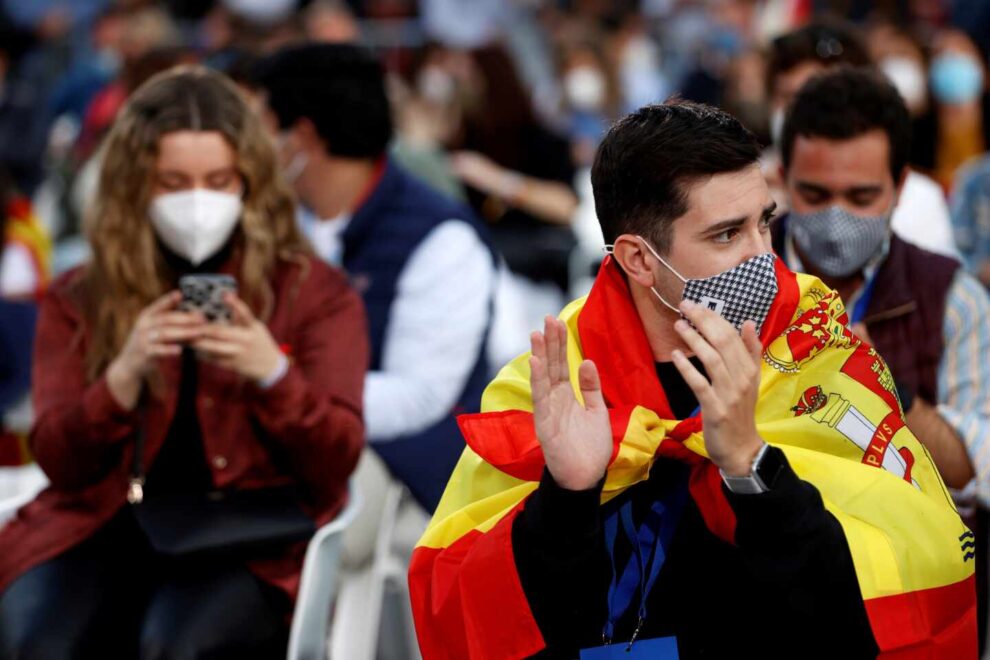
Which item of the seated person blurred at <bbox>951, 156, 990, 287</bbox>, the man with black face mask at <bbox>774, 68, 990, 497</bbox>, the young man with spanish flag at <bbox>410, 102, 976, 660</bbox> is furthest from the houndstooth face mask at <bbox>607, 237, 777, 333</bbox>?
the seated person blurred at <bbox>951, 156, 990, 287</bbox>

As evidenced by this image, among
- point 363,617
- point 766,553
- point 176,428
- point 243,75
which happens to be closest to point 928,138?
point 243,75

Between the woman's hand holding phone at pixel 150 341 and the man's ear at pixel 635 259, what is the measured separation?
3.58ft

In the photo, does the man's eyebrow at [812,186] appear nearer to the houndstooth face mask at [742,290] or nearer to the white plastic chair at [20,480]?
the houndstooth face mask at [742,290]

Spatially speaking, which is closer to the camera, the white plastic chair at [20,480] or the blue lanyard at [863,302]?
the blue lanyard at [863,302]

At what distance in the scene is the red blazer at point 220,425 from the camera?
3.43 m

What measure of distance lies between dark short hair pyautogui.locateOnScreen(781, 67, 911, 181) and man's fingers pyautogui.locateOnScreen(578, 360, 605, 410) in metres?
1.27

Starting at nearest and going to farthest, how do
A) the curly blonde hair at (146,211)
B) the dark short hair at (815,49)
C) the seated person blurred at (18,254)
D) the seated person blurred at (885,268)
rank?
the seated person blurred at (885,268)
the curly blonde hair at (146,211)
the dark short hair at (815,49)
the seated person blurred at (18,254)

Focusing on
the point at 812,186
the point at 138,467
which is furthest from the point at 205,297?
the point at 812,186

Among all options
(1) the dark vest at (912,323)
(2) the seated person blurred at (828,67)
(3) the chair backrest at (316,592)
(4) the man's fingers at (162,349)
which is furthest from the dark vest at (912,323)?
(4) the man's fingers at (162,349)

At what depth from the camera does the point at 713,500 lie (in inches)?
98.7

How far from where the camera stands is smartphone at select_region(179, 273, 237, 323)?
3371 mm

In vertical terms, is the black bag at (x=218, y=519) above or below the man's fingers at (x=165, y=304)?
below

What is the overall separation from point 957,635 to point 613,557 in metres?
0.59

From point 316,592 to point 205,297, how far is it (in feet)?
2.43
